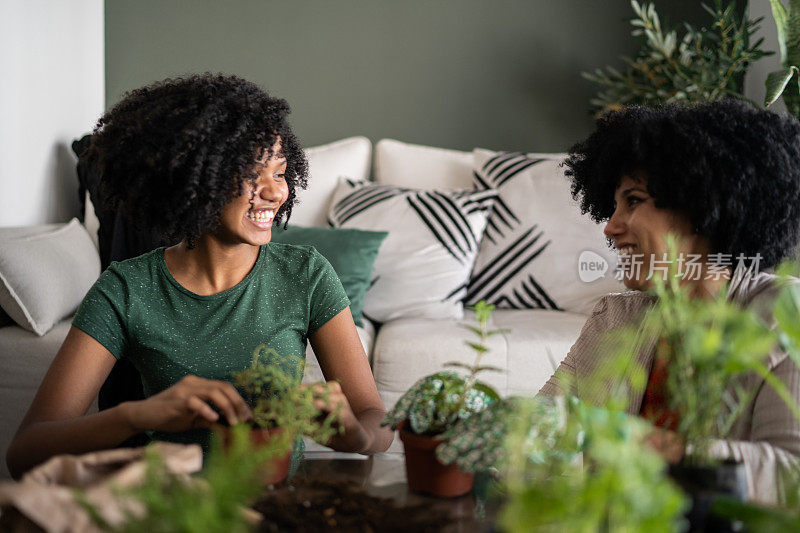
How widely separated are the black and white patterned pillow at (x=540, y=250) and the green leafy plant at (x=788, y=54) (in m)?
0.77

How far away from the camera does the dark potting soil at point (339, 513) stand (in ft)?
2.42

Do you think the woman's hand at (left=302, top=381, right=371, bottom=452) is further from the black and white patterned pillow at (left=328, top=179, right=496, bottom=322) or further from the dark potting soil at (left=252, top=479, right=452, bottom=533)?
the black and white patterned pillow at (left=328, top=179, right=496, bottom=322)

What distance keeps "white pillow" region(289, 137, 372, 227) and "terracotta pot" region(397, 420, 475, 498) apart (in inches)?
85.1

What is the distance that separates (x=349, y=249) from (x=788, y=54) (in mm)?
1733

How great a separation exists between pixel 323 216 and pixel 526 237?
850mm

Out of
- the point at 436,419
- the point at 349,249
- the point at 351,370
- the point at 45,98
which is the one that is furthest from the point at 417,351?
the point at 45,98

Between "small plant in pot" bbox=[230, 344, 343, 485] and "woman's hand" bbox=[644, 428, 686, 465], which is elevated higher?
"woman's hand" bbox=[644, 428, 686, 465]

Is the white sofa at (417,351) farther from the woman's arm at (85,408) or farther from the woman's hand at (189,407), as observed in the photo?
the woman's hand at (189,407)

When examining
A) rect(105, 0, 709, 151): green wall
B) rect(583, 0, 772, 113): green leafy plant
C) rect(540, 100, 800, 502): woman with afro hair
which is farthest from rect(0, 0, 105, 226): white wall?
rect(583, 0, 772, 113): green leafy plant

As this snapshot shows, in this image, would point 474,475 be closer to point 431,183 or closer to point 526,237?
point 526,237

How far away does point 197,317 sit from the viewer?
52.7 inches

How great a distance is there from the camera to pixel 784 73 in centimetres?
247

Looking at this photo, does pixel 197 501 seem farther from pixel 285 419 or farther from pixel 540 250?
pixel 540 250

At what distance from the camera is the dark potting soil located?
29.0 inches
